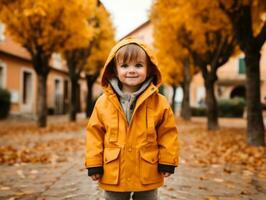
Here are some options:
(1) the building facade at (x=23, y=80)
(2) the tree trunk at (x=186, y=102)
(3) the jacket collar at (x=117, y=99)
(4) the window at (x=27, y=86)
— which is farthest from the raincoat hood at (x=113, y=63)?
(4) the window at (x=27, y=86)

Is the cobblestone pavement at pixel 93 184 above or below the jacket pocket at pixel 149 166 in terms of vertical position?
below

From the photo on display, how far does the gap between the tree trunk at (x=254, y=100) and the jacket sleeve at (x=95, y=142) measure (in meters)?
7.43

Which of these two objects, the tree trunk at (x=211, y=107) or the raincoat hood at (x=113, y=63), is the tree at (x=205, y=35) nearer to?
the tree trunk at (x=211, y=107)

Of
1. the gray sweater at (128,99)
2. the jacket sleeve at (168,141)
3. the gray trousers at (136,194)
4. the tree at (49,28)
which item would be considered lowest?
the gray trousers at (136,194)

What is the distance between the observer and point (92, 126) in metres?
3.02

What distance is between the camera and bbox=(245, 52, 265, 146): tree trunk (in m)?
9.81

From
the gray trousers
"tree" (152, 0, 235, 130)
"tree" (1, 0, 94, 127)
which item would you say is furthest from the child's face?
"tree" (1, 0, 94, 127)

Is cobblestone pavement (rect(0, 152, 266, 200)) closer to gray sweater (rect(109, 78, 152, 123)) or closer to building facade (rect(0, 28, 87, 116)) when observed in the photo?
gray sweater (rect(109, 78, 152, 123))

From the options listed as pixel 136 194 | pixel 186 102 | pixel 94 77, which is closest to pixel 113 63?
pixel 136 194

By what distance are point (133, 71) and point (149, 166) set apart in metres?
0.67

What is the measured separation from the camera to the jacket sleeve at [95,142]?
2.95 metres

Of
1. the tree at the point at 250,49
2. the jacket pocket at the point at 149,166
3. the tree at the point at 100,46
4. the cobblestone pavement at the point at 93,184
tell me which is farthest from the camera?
the tree at the point at 100,46

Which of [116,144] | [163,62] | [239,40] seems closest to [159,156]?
[116,144]

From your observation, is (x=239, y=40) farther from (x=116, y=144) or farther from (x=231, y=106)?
(x=231, y=106)
